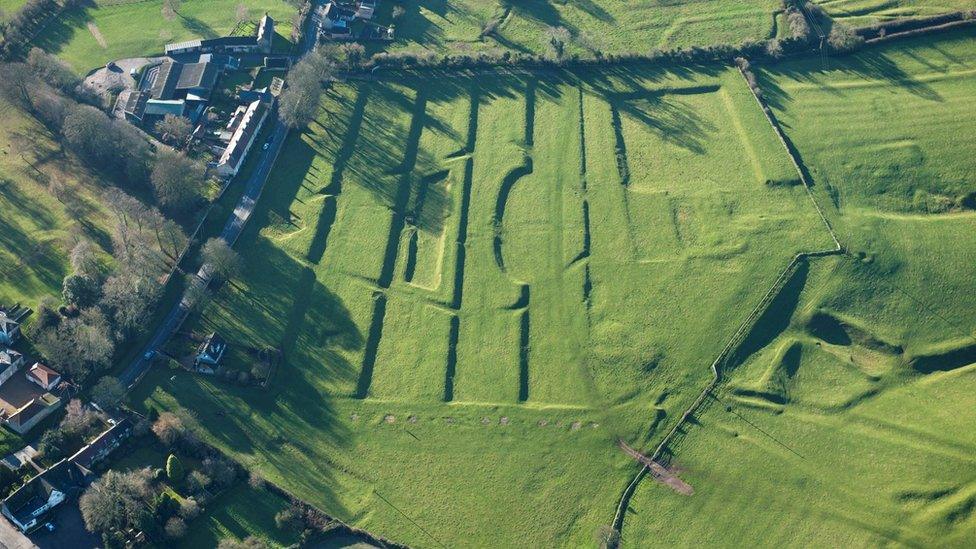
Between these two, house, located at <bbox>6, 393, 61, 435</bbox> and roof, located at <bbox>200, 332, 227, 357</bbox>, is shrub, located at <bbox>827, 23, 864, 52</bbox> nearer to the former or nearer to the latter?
roof, located at <bbox>200, 332, 227, 357</bbox>

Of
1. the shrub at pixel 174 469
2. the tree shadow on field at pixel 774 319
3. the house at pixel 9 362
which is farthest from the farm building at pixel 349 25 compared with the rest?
the shrub at pixel 174 469

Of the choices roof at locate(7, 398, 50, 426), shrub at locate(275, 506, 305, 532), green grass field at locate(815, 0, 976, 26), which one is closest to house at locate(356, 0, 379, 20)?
green grass field at locate(815, 0, 976, 26)

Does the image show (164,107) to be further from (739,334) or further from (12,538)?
(739,334)

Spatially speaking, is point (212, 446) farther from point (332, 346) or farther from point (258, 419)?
point (332, 346)

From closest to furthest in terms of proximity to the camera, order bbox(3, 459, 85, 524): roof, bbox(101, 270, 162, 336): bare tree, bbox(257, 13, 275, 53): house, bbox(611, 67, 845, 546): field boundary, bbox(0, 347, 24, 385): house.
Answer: bbox(3, 459, 85, 524): roof < bbox(611, 67, 845, 546): field boundary < bbox(0, 347, 24, 385): house < bbox(101, 270, 162, 336): bare tree < bbox(257, 13, 275, 53): house

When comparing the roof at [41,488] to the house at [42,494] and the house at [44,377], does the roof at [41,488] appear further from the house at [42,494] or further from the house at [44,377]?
the house at [44,377]

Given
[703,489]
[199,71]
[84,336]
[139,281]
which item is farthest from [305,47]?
[703,489]
